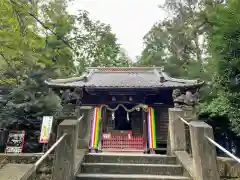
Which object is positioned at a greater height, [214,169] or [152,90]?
[152,90]


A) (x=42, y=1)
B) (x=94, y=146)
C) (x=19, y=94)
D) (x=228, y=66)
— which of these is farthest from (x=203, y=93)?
(x=42, y=1)

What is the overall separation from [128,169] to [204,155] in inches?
60.5

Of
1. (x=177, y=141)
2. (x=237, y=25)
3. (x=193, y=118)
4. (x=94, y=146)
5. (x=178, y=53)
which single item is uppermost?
(x=178, y=53)

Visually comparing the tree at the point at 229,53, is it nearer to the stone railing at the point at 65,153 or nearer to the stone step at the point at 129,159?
the stone step at the point at 129,159

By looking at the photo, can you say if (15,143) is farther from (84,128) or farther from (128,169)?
(128,169)

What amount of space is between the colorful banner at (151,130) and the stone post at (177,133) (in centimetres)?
417

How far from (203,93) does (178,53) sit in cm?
967

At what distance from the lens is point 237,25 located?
7.34 meters

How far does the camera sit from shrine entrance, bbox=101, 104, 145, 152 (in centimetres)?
952

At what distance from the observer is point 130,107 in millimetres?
10875

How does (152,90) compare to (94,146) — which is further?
(152,90)

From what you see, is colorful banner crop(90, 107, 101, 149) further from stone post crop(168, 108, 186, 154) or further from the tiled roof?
stone post crop(168, 108, 186, 154)

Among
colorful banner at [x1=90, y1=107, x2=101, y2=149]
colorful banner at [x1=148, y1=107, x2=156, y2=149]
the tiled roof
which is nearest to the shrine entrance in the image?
colorful banner at [x1=148, y1=107, x2=156, y2=149]

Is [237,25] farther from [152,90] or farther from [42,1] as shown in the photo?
[42,1]
